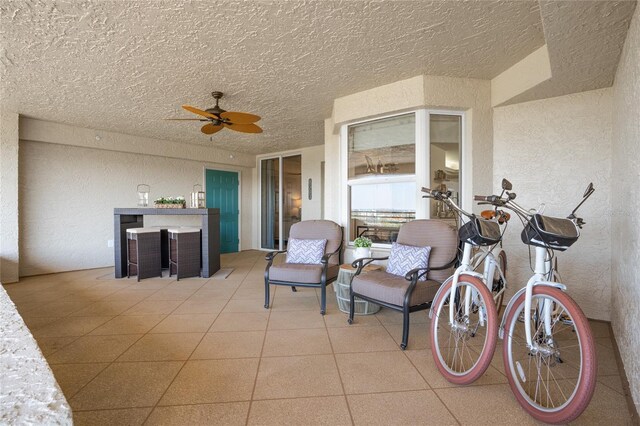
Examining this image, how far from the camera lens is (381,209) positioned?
11.6 feet

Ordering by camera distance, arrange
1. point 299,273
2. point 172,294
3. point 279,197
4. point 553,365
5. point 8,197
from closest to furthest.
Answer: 1. point 553,365
2. point 299,273
3. point 172,294
4. point 8,197
5. point 279,197

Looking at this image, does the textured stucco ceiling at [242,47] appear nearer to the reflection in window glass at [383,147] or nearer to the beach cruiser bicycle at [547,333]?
the reflection in window glass at [383,147]

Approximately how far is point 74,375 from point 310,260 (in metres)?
2.05

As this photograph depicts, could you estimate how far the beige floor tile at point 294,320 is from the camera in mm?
2592

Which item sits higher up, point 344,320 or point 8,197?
point 8,197

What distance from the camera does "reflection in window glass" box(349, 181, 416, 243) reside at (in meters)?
3.35

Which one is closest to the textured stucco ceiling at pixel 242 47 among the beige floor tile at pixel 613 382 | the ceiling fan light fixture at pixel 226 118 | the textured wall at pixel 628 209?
the ceiling fan light fixture at pixel 226 118

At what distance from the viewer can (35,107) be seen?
3.90 metres

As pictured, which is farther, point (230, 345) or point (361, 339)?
point (361, 339)

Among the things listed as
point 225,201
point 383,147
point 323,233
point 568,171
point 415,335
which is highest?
point 383,147

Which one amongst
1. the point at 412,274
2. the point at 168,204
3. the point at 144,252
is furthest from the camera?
the point at 168,204

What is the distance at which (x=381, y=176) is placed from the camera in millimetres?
3512

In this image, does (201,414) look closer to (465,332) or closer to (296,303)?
(465,332)

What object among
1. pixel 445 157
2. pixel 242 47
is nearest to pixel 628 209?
pixel 445 157
